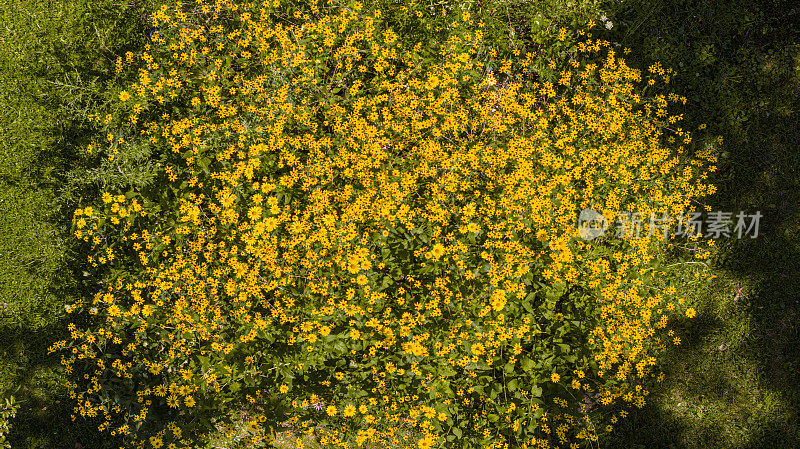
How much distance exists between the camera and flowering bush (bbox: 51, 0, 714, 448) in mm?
4484

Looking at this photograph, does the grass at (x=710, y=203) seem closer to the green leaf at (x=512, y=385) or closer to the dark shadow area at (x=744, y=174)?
the dark shadow area at (x=744, y=174)

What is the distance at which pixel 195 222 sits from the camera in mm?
4500

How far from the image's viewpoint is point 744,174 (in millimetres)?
6238

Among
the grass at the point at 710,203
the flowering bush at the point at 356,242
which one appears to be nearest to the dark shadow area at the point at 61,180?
the grass at the point at 710,203

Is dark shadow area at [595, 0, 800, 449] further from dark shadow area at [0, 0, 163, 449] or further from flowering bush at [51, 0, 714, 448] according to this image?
dark shadow area at [0, 0, 163, 449]

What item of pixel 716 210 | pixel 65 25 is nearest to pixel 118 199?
pixel 65 25

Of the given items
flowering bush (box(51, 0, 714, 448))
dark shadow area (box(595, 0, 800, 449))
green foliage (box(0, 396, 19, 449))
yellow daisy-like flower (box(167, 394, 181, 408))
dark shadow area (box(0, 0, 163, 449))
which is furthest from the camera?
dark shadow area (box(595, 0, 800, 449))

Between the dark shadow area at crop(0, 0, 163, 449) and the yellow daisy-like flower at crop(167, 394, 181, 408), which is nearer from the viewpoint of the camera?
the yellow daisy-like flower at crop(167, 394, 181, 408)

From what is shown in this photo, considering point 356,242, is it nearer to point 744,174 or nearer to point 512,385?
point 512,385

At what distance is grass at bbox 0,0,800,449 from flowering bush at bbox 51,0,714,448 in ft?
3.18

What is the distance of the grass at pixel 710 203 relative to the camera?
→ 5.77 metres

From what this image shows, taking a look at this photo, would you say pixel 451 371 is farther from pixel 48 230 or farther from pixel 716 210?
pixel 48 230

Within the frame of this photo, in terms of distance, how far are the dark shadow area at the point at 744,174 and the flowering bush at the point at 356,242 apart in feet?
4.24

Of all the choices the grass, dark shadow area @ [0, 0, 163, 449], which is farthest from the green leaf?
dark shadow area @ [0, 0, 163, 449]
